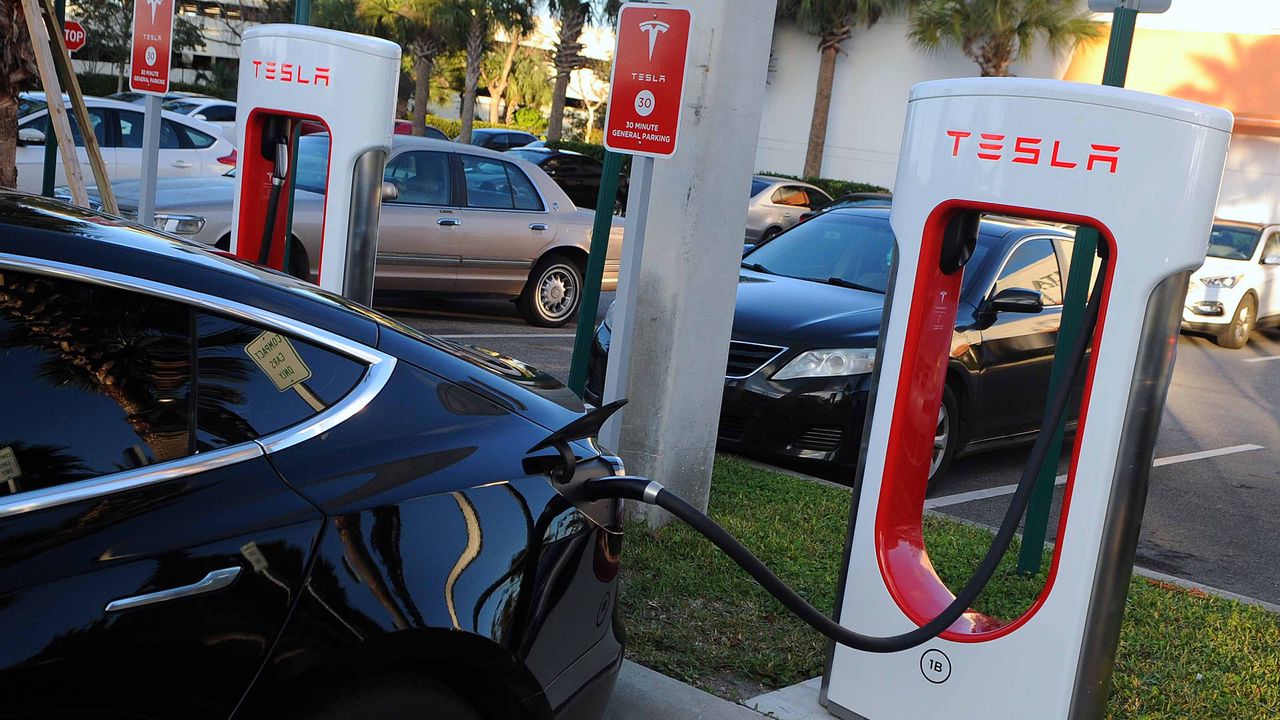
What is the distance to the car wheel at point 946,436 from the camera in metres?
7.16

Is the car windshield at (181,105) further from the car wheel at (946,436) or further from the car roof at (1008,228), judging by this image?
the car wheel at (946,436)

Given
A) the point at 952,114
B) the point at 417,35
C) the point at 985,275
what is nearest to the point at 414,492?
the point at 952,114

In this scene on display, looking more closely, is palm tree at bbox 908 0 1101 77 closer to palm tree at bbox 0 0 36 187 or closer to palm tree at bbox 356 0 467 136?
palm tree at bbox 356 0 467 136

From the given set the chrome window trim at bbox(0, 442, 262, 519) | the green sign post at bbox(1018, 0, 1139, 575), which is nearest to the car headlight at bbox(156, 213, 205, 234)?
the green sign post at bbox(1018, 0, 1139, 575)

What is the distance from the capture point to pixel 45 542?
2164 mm

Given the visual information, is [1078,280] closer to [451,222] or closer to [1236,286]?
[451,222]

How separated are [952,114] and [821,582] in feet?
7.57

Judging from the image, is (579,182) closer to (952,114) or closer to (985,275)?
(985,275)

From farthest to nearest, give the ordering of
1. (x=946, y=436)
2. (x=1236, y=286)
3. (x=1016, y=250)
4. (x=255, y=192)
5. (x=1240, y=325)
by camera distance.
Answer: (x=1240, y=325) < (x=1236, y=286) < (x=1016, y=250) < (x=946, y=436) < (x=255, y=192)

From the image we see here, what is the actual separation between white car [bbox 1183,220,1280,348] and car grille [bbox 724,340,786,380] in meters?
10.3

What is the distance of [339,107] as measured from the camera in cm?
576

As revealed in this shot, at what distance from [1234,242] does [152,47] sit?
46.1 feet

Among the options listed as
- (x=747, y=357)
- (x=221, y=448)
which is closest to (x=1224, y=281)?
(x=747, y=357)

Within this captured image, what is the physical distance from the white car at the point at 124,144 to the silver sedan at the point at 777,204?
9.74 m
